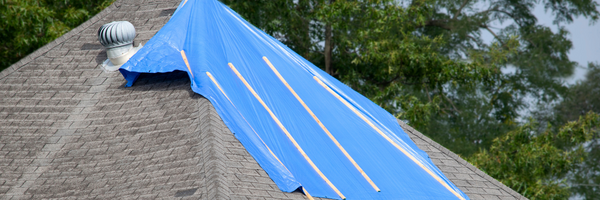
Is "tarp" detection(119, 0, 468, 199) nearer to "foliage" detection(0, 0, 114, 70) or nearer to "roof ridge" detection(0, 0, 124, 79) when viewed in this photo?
"roof ridge" detection(0, 0, 124, 79)

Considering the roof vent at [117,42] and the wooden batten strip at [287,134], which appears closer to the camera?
the wooden batten strip at [287,134]

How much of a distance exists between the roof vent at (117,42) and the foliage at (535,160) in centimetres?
982

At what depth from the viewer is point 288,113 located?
771 centimetres

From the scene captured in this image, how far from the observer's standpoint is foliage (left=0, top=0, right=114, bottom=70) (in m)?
13.4

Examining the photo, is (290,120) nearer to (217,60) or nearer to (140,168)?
(217,60)

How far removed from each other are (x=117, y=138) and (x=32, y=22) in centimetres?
825

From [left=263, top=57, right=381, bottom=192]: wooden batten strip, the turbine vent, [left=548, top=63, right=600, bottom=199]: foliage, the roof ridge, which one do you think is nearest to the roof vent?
the turbine vent

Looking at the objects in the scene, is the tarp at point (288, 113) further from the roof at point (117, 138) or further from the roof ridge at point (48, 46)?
the roof ridge at point (48, 46)

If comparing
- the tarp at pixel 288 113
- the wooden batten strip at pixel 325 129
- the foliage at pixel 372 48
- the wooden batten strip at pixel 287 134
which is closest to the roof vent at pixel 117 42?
the tarp at pixel 288 113

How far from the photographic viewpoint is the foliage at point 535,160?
48.9 feet

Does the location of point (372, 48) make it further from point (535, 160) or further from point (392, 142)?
point (392, 142)

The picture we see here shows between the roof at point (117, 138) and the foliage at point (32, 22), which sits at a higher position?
the roof at point (117, 138)

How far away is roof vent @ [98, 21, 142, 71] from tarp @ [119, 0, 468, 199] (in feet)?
1.53

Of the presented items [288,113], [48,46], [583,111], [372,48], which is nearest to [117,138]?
[288,113]
